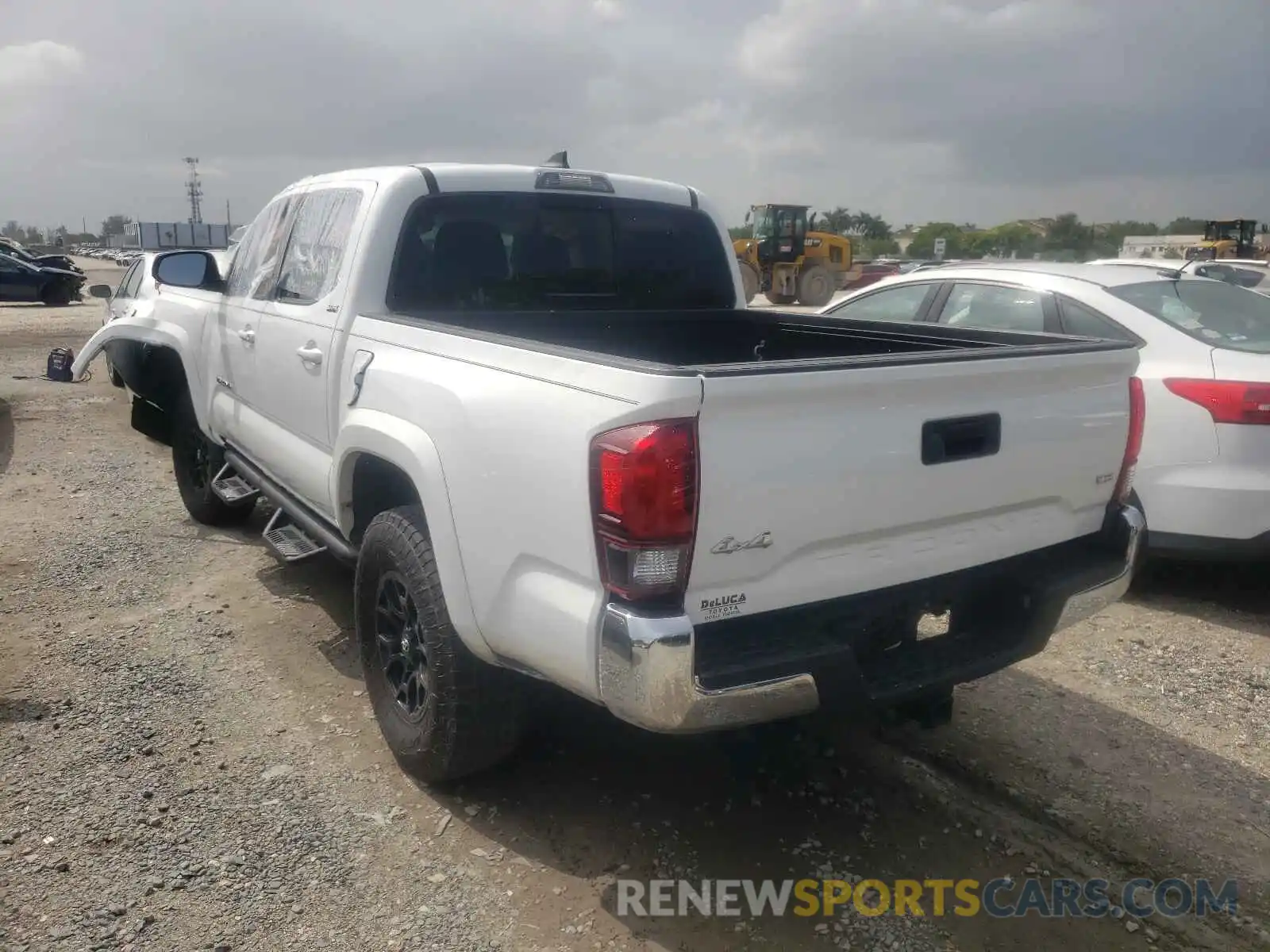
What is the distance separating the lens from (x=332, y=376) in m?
3.77

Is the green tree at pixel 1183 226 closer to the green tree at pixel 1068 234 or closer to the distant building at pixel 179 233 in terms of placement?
the green tree at pixel 1068 234

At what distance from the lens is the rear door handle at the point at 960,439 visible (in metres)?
2.65

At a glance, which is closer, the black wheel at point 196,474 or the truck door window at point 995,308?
the truck door window at point 995,308

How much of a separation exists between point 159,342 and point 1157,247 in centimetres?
3325

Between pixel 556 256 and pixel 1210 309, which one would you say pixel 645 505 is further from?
pixel 1210 309

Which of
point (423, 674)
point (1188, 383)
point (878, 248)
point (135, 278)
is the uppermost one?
point (878, 248)

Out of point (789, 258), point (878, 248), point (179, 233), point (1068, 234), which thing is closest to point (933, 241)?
point (1068, 234)

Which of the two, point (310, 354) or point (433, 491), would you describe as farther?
point (310, 354)

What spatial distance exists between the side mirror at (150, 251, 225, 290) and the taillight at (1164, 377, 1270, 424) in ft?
15.9

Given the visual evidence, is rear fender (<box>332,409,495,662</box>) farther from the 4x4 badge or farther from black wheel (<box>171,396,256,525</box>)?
black wheel (<box>171,396,256,525</box>)

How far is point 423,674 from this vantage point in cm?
322

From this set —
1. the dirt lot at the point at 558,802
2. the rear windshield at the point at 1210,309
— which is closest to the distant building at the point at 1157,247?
the rear windshield at the point at 1210,309

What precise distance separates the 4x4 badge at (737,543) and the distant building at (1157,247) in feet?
87.5

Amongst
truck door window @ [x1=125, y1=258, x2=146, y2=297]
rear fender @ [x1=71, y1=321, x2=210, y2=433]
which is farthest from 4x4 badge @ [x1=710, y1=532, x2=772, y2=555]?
truck door window @ [x1=125, y1=258, x2=146, y2=297]
